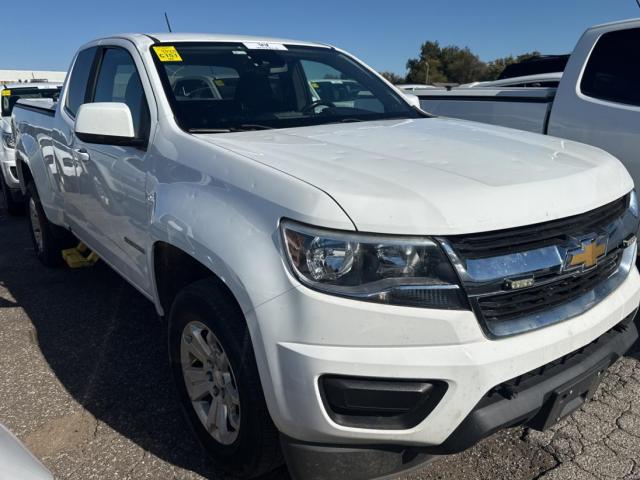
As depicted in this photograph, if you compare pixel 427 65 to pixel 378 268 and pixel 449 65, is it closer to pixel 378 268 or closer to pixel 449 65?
pixel 449 65

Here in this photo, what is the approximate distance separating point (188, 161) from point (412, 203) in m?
1.03

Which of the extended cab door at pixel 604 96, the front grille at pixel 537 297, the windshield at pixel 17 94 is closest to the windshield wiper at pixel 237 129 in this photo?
the front grille at pixel 537 297

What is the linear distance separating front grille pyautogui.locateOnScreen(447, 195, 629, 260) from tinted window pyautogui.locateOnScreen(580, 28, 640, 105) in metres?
2.30

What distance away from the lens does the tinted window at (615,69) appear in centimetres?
389

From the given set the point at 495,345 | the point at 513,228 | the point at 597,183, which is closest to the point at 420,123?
the point at 597,183

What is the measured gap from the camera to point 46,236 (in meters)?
4.91

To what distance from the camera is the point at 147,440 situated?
2.62 m

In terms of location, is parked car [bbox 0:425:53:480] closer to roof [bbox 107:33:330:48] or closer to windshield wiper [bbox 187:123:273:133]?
windshield wiper [bbox 187:123:273:133]

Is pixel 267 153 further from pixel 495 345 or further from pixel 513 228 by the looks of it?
pixel 495 345

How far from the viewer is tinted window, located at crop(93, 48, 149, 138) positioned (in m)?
2.80

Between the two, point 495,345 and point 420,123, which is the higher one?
point 420,123

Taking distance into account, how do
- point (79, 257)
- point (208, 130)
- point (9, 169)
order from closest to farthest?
point (208, 130), point (79, 257), point (9, 169)

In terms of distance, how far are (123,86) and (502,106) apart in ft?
9.42

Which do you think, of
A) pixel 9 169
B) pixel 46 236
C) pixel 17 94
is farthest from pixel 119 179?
pixel 17 94
